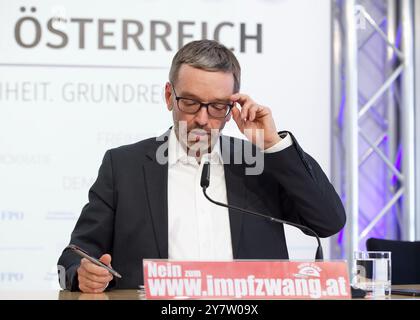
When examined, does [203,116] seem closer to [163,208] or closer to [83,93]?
[163,208]

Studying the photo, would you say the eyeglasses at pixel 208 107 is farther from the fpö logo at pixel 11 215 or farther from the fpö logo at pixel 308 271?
the fpö logo at pixel 11 215

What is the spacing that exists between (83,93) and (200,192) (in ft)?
6.75

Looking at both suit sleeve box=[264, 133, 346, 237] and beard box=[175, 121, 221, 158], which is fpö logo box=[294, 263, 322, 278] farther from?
beard box=[175, 121, 221, 158]

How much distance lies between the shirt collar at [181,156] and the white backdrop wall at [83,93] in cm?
169

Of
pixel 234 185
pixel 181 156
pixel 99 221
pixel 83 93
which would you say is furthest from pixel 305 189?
pixel 83 93

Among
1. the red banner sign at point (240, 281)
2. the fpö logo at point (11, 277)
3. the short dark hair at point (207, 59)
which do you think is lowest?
the fpö logo at point (11, 277)

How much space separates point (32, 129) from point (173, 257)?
221 centimetres

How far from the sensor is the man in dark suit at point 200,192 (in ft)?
7.91

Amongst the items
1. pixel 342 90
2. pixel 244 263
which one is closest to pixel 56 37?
pixel 342 90

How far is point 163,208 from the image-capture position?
2459 mm

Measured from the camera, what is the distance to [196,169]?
260 centimetres

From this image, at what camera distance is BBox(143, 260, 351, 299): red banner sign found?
1633mm

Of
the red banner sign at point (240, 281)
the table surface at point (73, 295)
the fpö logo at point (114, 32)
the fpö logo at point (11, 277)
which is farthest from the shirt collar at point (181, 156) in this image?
the fpö logo at point (11, 277)

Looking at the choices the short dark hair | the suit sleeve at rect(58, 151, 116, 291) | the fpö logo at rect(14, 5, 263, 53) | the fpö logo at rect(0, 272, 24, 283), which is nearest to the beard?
the short dark hair
